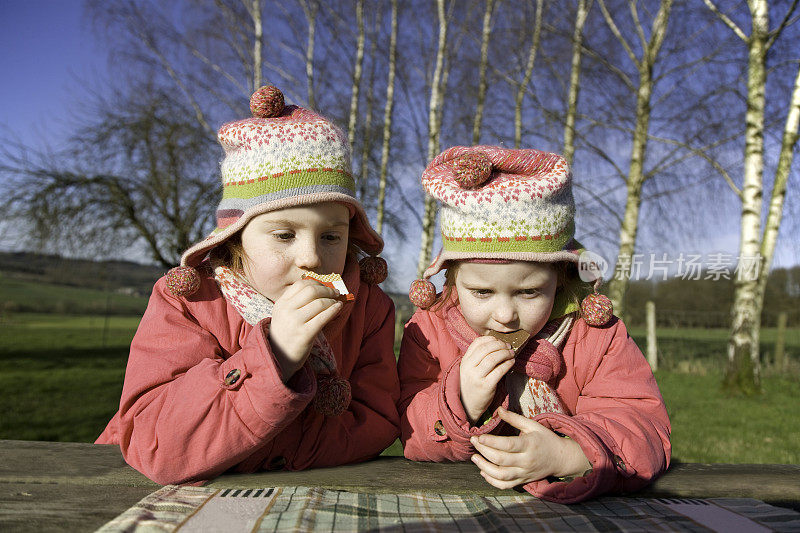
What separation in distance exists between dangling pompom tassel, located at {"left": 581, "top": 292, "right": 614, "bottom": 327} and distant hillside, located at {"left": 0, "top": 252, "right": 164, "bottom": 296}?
29.1 feet

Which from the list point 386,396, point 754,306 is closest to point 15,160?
point 386,396

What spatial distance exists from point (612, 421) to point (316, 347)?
919 millimetres

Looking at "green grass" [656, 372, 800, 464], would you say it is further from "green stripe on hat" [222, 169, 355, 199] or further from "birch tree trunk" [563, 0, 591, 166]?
"birch tree trunk" [563, 0, 591, 166]

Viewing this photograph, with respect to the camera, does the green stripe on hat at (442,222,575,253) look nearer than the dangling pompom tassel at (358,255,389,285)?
Yes

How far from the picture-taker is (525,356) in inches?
76.5

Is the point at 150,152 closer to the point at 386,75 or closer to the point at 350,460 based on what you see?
the point at 386,75

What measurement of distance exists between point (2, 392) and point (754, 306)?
420 inches

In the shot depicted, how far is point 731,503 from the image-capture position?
59.2 inches

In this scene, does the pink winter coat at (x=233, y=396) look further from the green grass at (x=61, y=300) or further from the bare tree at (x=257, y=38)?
the green grass at (x=61, y=300)

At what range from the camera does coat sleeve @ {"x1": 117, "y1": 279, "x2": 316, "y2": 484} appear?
148 centimetres

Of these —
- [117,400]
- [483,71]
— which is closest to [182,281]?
[117,400]

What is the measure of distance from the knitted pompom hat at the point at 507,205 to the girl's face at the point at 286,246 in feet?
1.38

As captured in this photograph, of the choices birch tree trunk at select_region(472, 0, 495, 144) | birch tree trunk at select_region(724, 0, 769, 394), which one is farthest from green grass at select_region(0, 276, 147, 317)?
birch tree trunk at select_region(724, 0, 769, 394)

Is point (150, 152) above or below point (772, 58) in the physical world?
below
